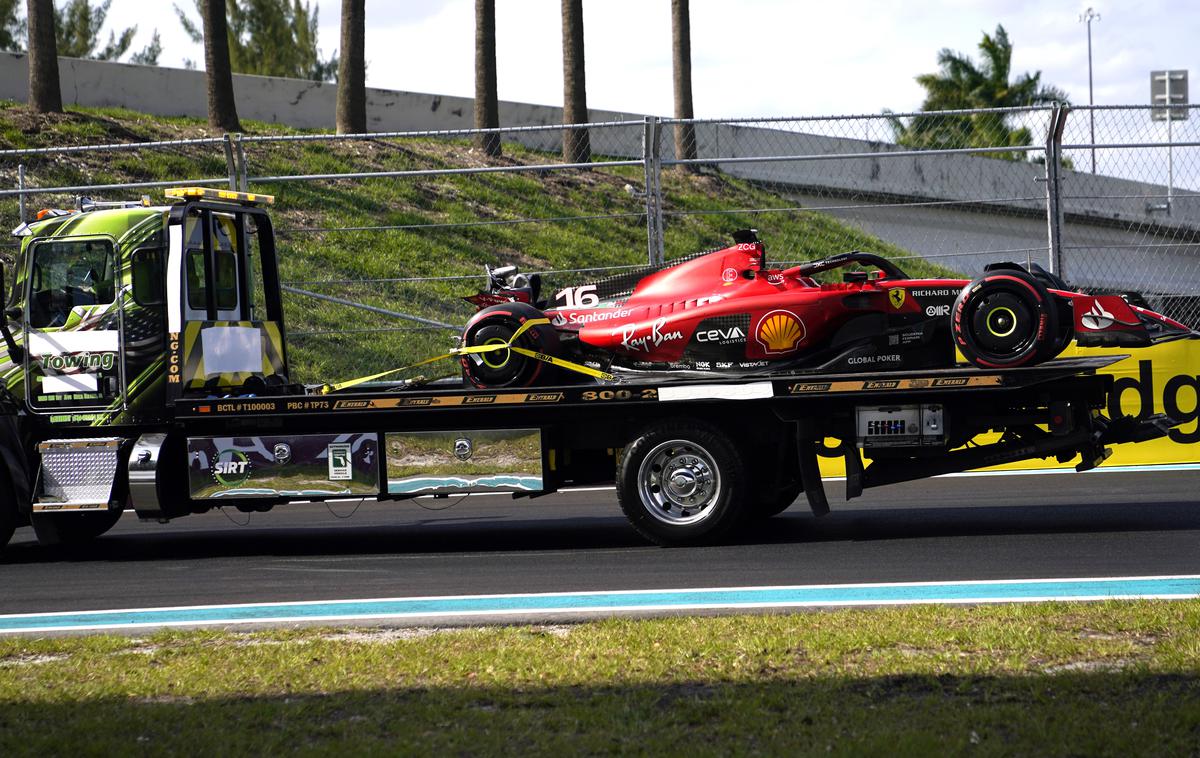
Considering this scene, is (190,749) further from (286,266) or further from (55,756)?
(286,266)

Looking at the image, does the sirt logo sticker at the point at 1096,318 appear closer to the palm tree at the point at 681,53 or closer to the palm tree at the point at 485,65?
the palm tree at the point at 485,65

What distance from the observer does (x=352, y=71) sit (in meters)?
25.2

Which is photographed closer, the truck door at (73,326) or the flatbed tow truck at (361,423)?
the flatbed tow truck at (361,423)

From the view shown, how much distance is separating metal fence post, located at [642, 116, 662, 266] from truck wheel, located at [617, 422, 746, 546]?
4.29 meters

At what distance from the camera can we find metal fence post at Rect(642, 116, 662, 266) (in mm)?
13523

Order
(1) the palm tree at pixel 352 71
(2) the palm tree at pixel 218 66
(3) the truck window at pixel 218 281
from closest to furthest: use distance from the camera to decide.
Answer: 1. (3) the truck window at pixel 218 281
2. (2) the palm tree at pixel 218 66
3. (1) the palm tree at pixel 352 71

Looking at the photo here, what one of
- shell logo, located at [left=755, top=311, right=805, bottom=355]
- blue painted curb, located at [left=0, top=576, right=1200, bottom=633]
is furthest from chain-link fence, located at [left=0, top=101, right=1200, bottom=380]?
blue painted curb, located at [left=0, top=576, right=1200, bottom=633]

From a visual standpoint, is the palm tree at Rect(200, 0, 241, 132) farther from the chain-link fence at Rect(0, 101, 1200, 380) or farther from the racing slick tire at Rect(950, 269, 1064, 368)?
the racing slick tire at Rect(950, 269, 1064, 368)

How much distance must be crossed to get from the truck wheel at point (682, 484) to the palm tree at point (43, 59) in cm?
1750

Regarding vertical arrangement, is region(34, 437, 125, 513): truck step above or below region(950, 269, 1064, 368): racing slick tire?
below

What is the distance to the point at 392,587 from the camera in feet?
27.4

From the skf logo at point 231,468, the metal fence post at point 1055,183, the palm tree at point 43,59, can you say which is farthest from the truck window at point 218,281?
the palm tree at point 43,59

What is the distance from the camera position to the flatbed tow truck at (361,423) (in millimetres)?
9320

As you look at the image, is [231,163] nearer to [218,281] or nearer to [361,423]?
[218,281]
